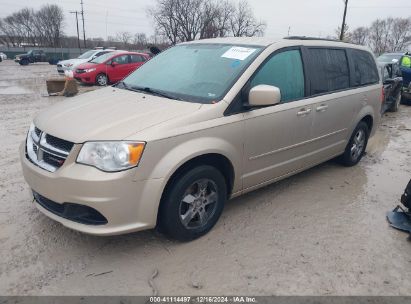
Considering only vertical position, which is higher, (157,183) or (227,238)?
(157,183)

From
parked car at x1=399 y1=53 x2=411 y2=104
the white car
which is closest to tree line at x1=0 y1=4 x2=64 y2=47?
the white car

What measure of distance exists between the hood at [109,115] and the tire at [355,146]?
302cm

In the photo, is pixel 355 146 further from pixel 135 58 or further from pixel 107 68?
pixel 135 58

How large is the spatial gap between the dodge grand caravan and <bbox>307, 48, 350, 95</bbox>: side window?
1 centimetres

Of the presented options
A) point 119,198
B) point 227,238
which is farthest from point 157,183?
point 227,238

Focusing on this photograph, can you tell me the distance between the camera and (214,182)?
3.21 meters

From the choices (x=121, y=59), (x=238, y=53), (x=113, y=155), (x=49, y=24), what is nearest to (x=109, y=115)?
(x=113, y=155)

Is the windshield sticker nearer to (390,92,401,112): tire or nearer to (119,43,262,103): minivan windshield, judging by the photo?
(119,43,262,103): minivan windshield

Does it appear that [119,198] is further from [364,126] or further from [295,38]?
[364,126]

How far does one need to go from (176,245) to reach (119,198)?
2.71 ft

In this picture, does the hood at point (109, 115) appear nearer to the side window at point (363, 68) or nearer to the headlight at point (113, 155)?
the headlight at point (113, 155)

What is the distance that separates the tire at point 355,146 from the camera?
5.14 m

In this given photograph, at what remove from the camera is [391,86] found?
369 inches

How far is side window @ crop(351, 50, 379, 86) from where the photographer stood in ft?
16.1
